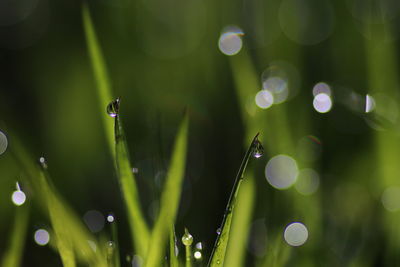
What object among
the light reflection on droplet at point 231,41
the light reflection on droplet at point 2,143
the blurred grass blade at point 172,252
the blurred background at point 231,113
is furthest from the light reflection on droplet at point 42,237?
the light reflection on droplet at point 231,41

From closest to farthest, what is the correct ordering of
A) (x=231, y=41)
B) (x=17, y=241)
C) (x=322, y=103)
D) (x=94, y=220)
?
1. (x=17, y=241)
2. (x=94, y=220)
3. (x=322, y=103)
4. (x=231, y=41)

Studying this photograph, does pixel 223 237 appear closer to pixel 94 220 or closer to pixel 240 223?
pixel 240 223

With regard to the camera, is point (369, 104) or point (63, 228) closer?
point (63, 228)

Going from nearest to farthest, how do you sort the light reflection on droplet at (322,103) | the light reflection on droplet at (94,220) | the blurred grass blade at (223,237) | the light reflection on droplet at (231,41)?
1. the blurred grass blade at (223,237)
2. the light reflection on droplet at (94,220)
3. the light reflection on droplet at (322,103)
4. the light reflection on droplet at (231,41)

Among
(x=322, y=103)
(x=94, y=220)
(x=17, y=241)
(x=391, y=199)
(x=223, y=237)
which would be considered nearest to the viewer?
(x=223, y=237)

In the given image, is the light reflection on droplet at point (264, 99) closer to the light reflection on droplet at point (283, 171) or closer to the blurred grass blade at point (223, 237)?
the light reflection on droplet at point (283, 171)

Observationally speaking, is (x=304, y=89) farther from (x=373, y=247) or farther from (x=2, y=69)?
(x=2, y=69)

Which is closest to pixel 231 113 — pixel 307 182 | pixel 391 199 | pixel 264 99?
pixel 264 99
